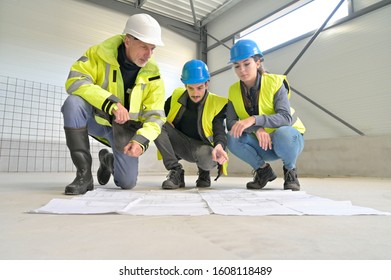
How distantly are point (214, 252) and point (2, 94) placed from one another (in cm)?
443

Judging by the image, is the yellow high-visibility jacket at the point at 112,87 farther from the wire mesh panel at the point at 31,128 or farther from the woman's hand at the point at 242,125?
the wire mesh panel at the point at 31,128

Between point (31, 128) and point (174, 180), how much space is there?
328 centimetres

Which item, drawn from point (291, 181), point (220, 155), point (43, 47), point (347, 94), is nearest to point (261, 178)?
point (291, 181)

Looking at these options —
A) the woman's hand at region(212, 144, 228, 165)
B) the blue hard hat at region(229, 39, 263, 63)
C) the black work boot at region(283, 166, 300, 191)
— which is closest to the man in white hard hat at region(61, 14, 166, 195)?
→ the woman's hand at region(212, 144, 228, 165)

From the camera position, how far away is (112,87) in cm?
153

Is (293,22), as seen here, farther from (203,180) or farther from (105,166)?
(105,166)

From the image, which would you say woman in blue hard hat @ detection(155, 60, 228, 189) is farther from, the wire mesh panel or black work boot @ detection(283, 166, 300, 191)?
the wire mesh panel

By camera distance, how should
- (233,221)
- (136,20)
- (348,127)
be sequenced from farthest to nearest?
(348,127) → (136,20) → (233,221)

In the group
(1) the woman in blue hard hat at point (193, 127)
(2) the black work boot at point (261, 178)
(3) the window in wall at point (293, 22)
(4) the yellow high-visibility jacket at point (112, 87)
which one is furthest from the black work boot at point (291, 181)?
(3) the window in wall at point (293, 22)

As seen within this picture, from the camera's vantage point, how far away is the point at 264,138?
158 centimetres

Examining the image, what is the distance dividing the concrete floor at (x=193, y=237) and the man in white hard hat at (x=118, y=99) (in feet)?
2.08

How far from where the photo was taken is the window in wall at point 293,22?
3.46m
